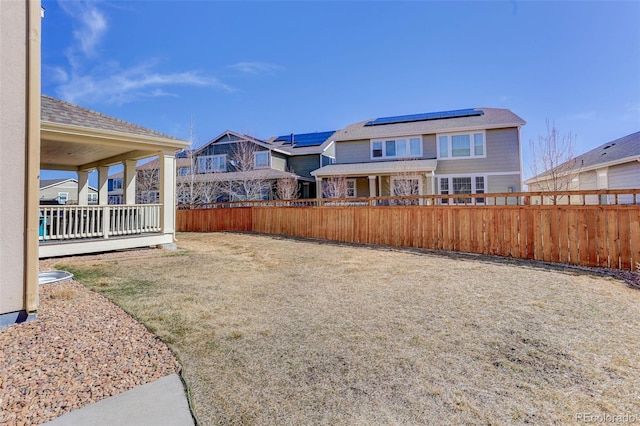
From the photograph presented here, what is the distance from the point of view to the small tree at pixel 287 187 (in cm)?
2161

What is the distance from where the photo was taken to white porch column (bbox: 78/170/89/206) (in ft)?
45.8

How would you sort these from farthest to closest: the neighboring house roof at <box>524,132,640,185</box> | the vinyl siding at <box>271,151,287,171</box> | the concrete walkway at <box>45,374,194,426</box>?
the vinyl siding at <box>271,151,287,171</box> < the neighboring house roof at <box>524,132,640,185</box> < the concrete walkway at <box>45,374,194,426</box>

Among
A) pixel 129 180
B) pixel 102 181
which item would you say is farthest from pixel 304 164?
pixel 129 180

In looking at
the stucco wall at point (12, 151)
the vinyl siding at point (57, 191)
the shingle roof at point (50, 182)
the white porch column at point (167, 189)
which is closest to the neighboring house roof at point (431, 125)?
the white porch column at point (167, 189)

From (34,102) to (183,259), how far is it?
5.19 meters

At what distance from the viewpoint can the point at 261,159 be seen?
78.2 feet

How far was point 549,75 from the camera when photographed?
15484 millimetres

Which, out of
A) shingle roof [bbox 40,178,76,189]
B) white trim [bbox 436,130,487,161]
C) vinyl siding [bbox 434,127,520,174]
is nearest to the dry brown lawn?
vinyl siding [bbox 434,127,520,174]

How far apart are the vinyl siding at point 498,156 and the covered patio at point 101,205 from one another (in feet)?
51.5

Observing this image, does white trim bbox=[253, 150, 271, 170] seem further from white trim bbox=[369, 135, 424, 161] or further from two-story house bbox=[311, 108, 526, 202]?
white trim bbox=[369, 135, 424, 161]

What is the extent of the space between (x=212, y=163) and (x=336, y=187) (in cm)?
1138

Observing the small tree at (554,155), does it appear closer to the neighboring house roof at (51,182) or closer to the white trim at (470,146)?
the white trim at (470,146)

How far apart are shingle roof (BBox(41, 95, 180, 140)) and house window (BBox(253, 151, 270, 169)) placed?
13.7m

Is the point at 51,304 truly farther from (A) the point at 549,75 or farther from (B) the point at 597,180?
(B) the point at 597,180
